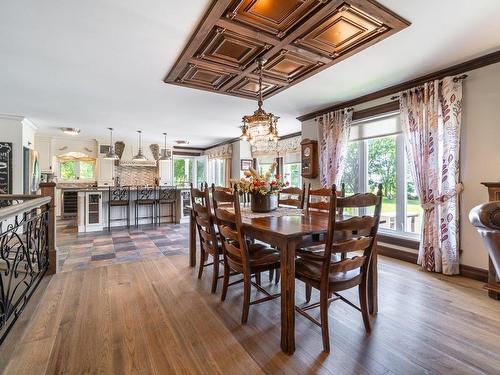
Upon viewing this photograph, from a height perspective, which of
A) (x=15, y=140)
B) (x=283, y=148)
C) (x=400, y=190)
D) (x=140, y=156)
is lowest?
(x=400, y=190)

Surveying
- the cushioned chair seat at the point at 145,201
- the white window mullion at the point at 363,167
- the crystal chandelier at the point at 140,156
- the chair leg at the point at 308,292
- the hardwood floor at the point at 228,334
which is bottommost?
the hardwood floor at the point at 228,334

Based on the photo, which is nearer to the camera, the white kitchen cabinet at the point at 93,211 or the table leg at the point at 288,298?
the table leg at the point at 288,298

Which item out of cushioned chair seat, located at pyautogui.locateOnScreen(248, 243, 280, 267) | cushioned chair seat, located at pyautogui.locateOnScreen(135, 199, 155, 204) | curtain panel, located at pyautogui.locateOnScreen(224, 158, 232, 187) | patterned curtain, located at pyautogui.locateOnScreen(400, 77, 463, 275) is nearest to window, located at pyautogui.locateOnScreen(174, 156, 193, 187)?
curtain panel, located at pyautogui.locateOnScreen(224, 158, 232, 187)

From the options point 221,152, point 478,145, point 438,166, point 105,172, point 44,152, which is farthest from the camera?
point 221,152

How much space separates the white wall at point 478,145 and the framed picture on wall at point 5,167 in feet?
25.2

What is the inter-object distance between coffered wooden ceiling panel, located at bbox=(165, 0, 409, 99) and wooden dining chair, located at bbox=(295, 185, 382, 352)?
4.78ft

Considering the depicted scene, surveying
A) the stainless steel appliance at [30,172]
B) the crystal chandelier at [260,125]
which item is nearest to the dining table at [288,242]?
the crystal chandelier at [260,125]

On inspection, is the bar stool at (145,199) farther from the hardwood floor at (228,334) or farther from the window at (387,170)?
the window at (387,170)

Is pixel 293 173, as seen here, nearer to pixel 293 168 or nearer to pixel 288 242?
pixel 293 168

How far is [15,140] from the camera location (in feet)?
17.3

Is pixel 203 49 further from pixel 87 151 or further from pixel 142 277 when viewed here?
pixel 87 151

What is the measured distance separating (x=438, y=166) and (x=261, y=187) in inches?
88.8

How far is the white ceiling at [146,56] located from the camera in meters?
2.05

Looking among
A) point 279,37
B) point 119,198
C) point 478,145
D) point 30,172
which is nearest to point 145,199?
point 119,198
